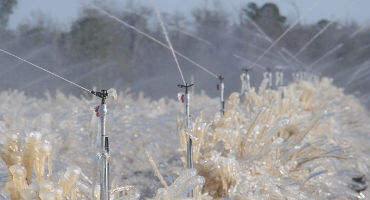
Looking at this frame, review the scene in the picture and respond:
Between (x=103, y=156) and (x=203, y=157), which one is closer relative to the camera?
(x=103, y=156)

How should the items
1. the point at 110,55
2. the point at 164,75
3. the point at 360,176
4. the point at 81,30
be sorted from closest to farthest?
the point at 360,176
the point at 81,30
the point at 110,55
the point at 164,75

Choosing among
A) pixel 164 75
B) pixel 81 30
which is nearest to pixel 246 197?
pixel 81 30

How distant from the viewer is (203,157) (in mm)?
1713

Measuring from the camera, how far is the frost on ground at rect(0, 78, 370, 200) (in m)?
1.17

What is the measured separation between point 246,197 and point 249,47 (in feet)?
55.9

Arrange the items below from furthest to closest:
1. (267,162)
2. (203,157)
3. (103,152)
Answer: (267,162) < (203,157) < (103,152)

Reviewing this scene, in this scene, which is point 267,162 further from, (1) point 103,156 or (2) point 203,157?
(1) point 103,156

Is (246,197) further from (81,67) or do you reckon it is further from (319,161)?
(81,67)

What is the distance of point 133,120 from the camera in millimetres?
3055

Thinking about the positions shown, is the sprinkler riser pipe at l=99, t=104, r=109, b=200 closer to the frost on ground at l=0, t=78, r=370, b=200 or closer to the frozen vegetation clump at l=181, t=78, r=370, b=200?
the frost on ground at l=0, t=78, r=370, b=200

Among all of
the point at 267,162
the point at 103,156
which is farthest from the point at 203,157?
the point at 103,156

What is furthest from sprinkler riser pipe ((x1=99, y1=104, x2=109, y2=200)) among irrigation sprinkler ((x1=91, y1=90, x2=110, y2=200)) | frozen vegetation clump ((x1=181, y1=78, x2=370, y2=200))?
frozen vegetation clump ((x1=181, y1=78, x2=370, y2=200))

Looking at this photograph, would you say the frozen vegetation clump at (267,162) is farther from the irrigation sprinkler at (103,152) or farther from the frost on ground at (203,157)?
the irrigation sprinkler at (103,152)

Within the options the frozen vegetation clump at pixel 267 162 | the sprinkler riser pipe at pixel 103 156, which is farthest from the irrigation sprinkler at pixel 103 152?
the frozen vegetation clump at pixel 267 162
